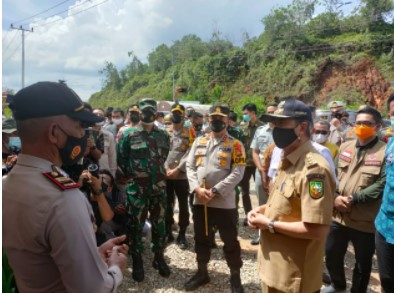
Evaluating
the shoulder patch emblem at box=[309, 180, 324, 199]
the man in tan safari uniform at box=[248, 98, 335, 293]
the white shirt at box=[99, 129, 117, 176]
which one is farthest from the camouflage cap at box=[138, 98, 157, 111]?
the shoulder patch emblem at box=[309, 180, 324, 199]

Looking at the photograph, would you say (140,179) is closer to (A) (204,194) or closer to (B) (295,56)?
(A) (204,194)

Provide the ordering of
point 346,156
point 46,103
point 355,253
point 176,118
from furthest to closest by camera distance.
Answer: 1. point 176,118
2. point 346,156
3. point 355,253
4. point 46,103

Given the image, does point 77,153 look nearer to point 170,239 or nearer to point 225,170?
point 225,170

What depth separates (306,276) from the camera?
219cm

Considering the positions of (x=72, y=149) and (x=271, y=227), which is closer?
(x=72, y=149)

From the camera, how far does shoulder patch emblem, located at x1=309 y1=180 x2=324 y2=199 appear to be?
2.05 m

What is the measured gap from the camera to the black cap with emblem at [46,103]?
141 centimetres

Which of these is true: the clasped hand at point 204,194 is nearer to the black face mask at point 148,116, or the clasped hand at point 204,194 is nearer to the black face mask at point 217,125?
the black face mask at point 217,125

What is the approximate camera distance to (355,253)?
11.4ft

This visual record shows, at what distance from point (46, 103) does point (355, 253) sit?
132 inches

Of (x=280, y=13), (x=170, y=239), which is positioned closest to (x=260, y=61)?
(x=280, y=13)

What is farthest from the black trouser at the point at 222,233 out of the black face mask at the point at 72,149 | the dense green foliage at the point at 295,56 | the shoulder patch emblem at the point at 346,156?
the dense green foliage at the point at 295,56

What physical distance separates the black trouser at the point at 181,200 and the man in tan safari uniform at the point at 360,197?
7.34 ft

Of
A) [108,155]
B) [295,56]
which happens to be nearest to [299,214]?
[108,155]
